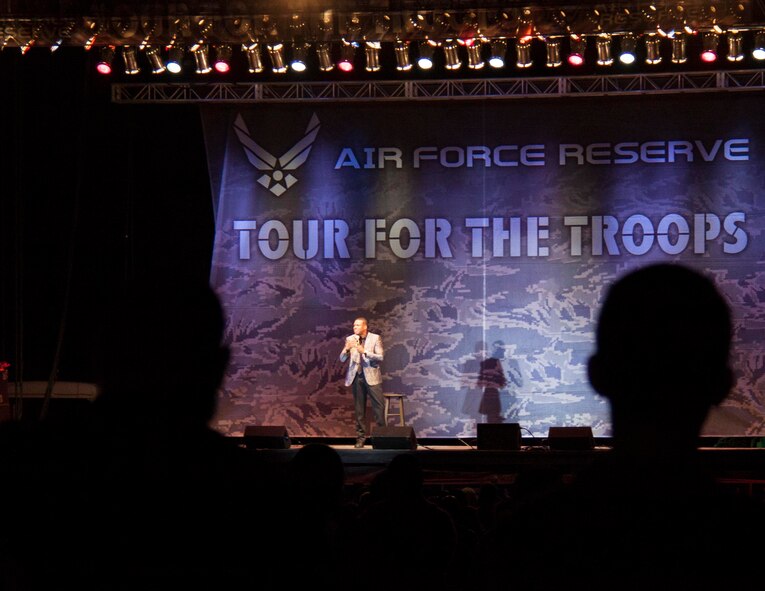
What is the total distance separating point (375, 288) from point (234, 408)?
228 cm

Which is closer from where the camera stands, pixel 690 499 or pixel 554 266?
pixel 690 499

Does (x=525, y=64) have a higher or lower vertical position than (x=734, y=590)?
higher

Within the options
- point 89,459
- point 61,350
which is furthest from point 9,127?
point 89,459

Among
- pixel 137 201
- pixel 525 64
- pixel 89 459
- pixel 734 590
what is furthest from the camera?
pixel 137 201

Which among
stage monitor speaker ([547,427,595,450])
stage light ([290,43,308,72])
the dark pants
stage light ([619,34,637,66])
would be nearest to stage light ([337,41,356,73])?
stage light ([290,43,308,72])

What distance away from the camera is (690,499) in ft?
3.03

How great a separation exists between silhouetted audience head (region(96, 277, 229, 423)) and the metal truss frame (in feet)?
33.5

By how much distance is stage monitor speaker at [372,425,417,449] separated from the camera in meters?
9.44

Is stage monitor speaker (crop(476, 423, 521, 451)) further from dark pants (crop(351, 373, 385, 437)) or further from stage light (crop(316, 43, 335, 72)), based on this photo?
stage light (crop(316, 43, 335, 72))

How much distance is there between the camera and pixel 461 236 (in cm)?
1147

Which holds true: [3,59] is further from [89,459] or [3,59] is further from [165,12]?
[89,459]

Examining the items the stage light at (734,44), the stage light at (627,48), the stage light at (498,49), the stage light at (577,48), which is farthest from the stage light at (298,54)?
the stage light at (734,44)

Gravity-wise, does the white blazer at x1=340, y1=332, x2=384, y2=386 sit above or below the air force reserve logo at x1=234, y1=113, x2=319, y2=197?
below

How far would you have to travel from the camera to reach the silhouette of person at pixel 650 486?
2.97ft
